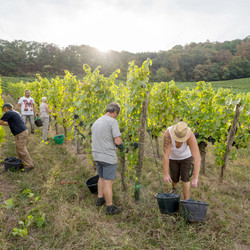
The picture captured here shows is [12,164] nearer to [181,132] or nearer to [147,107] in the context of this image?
[147,107]

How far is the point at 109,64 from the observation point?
56969mm

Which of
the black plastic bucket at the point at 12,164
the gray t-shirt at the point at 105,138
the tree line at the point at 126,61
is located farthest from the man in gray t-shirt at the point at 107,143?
the tree line at the point at 126,61

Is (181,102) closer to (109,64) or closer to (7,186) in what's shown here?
(7,186)

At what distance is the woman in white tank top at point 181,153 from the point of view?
99.2 inches

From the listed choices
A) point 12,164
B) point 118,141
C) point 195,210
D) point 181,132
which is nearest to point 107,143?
point 118,141

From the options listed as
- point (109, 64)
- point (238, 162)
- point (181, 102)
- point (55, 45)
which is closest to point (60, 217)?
point (181, 102)

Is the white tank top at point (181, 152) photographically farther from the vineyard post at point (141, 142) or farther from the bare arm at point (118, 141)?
the bare arm at point (118, 141)

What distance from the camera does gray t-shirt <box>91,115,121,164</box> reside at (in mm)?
2656

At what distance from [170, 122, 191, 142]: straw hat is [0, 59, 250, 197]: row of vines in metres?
0.69

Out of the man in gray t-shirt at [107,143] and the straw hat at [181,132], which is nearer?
the straw hat at [181,132]

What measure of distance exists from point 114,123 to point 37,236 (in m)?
1.86

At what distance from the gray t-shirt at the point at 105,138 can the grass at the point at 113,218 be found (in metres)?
0.87

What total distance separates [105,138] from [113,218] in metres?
1.31

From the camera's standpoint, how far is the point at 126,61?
188ft
